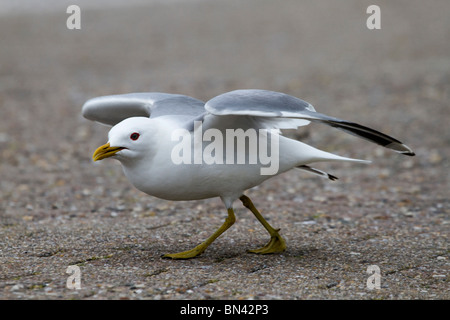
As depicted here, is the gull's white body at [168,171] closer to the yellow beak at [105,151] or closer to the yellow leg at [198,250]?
the yellow beak at [105,151]

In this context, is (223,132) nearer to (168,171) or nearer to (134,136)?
(168,171)

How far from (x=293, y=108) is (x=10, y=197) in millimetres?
3458

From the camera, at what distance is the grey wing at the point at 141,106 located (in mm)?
4273

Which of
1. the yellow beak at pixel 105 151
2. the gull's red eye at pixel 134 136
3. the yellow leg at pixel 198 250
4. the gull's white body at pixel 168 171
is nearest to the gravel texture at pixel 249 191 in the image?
the yellow leg at pixel 198 250

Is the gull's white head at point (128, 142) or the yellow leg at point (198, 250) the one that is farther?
the yellow leg at point (198, 250)

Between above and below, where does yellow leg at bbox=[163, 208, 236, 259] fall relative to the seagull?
below

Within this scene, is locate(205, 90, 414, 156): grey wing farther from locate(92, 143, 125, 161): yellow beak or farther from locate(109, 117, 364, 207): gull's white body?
locate(92, 143, 125, 161): yellow beak

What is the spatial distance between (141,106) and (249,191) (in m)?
2.21

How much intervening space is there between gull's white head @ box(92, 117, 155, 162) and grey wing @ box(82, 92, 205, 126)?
409mm

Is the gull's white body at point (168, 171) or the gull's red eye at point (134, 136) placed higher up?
A: the gull's red eye at point (134, 136)

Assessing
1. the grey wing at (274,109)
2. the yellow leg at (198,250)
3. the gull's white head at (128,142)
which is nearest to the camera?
the grey wing at (274,109)

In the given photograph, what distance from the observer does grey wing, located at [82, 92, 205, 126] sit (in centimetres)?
427

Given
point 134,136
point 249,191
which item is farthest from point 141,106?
point 249,191

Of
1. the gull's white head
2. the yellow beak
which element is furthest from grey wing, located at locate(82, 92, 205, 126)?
the yellow beak
